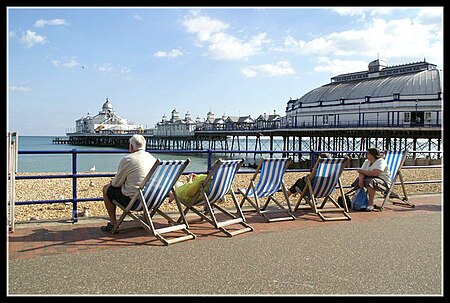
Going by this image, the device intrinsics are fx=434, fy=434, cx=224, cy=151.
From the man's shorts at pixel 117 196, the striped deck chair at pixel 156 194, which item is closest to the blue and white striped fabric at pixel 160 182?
the striped deck chair at pixel 156 194

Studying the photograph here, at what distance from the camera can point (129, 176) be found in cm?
489

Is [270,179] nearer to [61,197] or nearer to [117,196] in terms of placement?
[117,196]

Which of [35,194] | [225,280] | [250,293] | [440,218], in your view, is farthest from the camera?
[35,194]

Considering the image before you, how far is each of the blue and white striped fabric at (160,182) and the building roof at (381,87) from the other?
56.8 m

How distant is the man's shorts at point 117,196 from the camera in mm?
4945

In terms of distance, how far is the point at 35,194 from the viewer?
15078 millimetres

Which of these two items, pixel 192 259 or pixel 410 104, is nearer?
pixel 192 259

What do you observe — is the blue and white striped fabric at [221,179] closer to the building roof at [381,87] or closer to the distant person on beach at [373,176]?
the distant person on beach at [373,176]

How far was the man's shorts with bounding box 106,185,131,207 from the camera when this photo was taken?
495cm

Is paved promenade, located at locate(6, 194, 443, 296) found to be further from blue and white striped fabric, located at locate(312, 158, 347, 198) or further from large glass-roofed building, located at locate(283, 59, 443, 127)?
large glass-roofed building, located at locate(283, 59, 443, 127)
